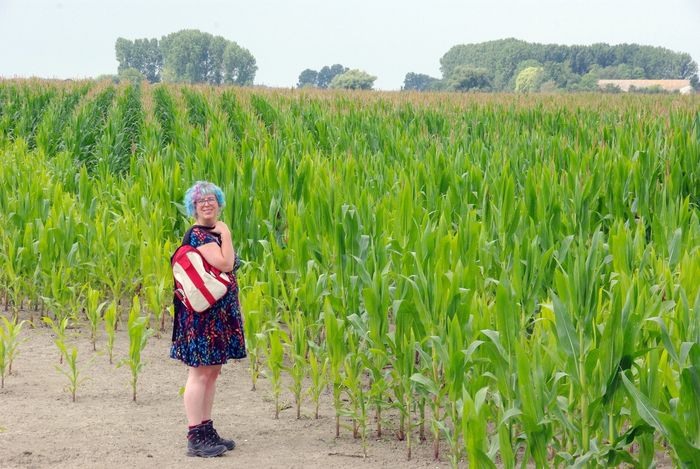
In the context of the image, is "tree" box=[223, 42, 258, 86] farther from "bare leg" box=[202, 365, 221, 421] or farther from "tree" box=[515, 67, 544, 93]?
"bare leg" box=[202, 365, 221, 421]

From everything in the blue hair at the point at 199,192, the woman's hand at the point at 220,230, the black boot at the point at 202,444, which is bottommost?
the black boot at the point at 202,444

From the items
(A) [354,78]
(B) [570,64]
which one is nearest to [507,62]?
(B) [570,64]

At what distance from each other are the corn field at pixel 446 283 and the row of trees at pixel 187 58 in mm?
108190

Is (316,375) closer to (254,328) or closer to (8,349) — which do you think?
(254,328)

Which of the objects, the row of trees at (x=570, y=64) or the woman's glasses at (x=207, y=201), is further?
the row of trees at (x=570, y=64)

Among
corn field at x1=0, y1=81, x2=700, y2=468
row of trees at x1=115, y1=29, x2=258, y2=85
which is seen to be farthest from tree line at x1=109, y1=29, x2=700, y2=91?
corn field at x1=0, y1=81, x2=700, y2=468

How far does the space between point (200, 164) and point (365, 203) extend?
3253 millimetres

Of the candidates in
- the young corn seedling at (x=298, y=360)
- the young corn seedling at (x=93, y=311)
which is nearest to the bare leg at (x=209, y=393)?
the young corn seedling at (x=298, y=360)

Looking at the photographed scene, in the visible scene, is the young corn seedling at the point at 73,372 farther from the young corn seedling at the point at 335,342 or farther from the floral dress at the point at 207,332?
the young corn seedling at the point at 335,342

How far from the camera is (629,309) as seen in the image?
392cm

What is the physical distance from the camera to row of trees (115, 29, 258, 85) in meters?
120

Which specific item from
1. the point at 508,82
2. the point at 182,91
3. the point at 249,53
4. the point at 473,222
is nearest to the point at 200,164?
the point at 473,222

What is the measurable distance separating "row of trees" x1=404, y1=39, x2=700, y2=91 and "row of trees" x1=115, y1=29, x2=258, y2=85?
2190 cm

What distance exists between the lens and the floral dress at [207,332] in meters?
4.90
